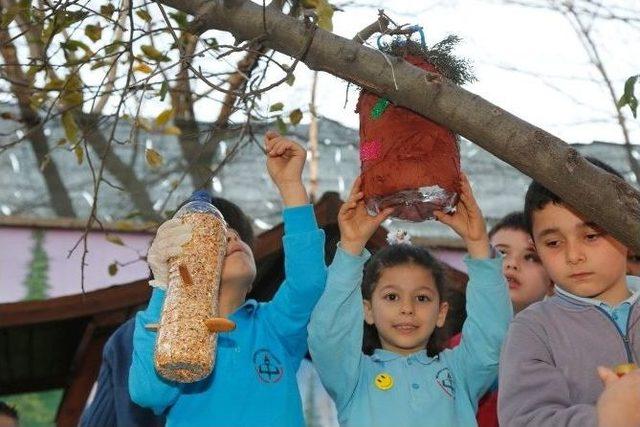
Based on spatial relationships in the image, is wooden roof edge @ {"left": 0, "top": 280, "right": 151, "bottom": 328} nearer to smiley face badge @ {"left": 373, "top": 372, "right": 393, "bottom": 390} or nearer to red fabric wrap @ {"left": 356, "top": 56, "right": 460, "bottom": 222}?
smiley face badge @ {"left": 373, "top": 372, "right": 393, "bottom": 390}

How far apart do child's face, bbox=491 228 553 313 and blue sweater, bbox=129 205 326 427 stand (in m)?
0.94

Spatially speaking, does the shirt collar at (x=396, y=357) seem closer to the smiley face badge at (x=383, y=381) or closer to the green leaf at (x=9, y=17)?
the smiley face badge at (x=383, y=381)

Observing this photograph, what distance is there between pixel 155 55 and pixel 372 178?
3.78ft

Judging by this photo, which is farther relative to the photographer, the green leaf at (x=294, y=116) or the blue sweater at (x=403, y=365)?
the green leaf at (x=294, y=116)

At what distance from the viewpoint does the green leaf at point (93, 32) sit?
3.27 m

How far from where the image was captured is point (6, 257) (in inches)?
212

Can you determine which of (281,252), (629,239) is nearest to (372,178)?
(629,239)

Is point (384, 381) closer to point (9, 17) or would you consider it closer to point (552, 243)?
point (552, 243)

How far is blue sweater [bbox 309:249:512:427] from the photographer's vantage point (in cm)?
275

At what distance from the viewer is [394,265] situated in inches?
126

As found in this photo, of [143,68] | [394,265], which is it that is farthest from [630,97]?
[143,68]

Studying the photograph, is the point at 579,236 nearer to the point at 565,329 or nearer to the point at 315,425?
the point at 565,329

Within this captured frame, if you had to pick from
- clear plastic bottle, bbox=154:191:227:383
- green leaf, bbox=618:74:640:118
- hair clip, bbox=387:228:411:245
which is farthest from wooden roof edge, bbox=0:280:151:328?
green leaf, bbox=618:74:640:118

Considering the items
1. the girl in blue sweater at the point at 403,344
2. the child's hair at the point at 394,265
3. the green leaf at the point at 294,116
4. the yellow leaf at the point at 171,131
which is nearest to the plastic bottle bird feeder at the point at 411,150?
the girl in blue sweater at the point at 403,344
